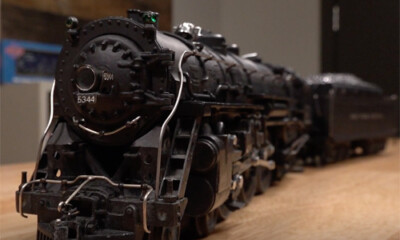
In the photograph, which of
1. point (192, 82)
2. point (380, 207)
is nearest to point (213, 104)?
point (192, 82)

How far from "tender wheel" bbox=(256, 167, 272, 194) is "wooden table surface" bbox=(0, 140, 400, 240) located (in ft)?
Answer: 0.35

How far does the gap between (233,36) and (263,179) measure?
6.53m

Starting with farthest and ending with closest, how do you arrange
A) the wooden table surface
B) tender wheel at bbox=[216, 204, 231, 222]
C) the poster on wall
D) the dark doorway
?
1. the dark doorway
2. the poster on wall
3. tender wheel at bbox=[216, 204, 231, 222]
4. the wooden table surface

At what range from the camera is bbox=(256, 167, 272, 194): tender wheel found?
6.89 meters

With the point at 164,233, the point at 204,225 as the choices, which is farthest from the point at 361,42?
the point at 164,233

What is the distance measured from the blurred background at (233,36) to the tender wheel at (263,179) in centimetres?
443

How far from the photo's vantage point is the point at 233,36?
1312cm

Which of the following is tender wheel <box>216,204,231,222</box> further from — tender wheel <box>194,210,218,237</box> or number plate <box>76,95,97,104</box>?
number plate <box>76,95,97,104</box>

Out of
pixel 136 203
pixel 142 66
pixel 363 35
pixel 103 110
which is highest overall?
pixel 363 35

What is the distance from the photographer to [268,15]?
47.2ft

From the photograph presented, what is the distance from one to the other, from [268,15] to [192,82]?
10.1 m

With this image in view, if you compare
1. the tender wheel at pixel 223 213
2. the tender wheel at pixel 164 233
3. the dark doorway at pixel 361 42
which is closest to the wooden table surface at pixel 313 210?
the tender wheel at pixel 223 213

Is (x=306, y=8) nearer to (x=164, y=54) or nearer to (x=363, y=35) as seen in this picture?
(x=363, y=35)

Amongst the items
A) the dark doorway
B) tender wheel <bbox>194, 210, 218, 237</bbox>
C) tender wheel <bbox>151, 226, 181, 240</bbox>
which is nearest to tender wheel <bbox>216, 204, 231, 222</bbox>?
tender wheel <bbox>194, 210, 218, 237</bbox>
